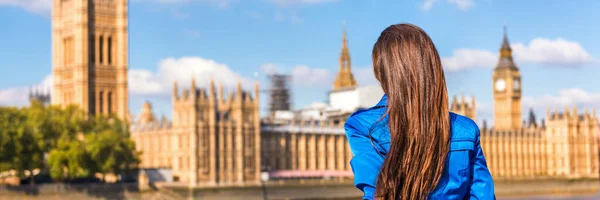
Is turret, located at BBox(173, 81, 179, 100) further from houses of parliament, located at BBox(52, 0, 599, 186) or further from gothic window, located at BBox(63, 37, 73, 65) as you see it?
gothic window, located at BBox(63, 37, 73, 65)

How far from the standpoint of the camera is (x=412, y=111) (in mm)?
3137

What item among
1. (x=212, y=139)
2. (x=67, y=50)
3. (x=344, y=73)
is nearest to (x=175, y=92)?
(x=212, y=139)

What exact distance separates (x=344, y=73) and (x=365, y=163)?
124 metres

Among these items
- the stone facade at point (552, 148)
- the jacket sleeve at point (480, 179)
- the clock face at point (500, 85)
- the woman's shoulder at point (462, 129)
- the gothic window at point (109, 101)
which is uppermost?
the clock face at point (500, 85)

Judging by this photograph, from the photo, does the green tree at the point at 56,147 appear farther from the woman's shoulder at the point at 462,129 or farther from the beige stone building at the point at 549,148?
the woman's shoulder at the point at 462,129

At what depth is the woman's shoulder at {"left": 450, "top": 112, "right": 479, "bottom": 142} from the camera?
3166 millimetres

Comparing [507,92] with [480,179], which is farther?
[507,92]

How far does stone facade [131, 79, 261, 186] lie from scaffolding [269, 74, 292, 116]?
17.3m

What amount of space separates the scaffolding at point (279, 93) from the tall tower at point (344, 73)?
2506 cm

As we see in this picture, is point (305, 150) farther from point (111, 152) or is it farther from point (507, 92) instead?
point (507, 92)

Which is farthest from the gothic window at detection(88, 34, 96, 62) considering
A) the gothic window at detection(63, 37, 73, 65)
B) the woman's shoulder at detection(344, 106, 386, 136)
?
the woman's shoulder at detection(344, 106, 386, 136)

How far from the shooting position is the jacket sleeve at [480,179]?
3.13 metres

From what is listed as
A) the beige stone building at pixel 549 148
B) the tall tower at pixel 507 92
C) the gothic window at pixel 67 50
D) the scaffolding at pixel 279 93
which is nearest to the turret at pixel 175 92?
the scaffolding at pixel 279 93

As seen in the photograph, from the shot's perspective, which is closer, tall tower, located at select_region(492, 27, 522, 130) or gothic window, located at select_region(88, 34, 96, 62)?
gothic window, located at select_region(88, 34, 96, 62)
